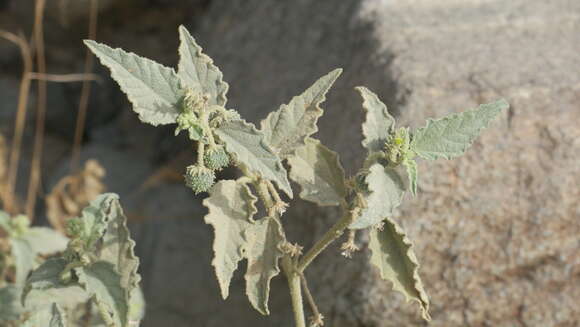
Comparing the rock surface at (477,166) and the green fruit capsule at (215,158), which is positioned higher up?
the green fruit capsule at (215,158)

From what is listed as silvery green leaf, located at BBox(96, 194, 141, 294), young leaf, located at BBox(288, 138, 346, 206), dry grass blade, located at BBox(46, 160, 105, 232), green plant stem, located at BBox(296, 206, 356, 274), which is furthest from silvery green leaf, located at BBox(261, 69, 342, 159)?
dry grass blade, located at BBox(46, 160, 105, 232)

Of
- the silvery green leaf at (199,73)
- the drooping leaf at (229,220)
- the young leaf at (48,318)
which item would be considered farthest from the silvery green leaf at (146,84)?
the young leaf at (48,318)

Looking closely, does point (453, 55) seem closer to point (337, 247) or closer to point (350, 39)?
point (350, 39)

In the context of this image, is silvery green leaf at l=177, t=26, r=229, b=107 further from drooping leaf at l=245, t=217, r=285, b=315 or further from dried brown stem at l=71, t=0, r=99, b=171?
dried brown stem at l=71, t=0, r=99, b=171

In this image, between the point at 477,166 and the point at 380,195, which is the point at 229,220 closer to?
the point at 380,195

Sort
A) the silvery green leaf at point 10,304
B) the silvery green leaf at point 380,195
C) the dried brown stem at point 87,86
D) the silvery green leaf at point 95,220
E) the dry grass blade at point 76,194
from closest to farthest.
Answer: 1. the silvery green leaf at point 380,195
2. the silvery green leaf at point 95,220
3. the silvery green leaf at point 10,304
4. the dry grass blade at point 76,194
5. the dried brown stem at point 87,86

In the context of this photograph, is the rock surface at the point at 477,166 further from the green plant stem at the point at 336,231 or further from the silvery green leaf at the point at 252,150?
the silvery green leaf at the point at 252,150
